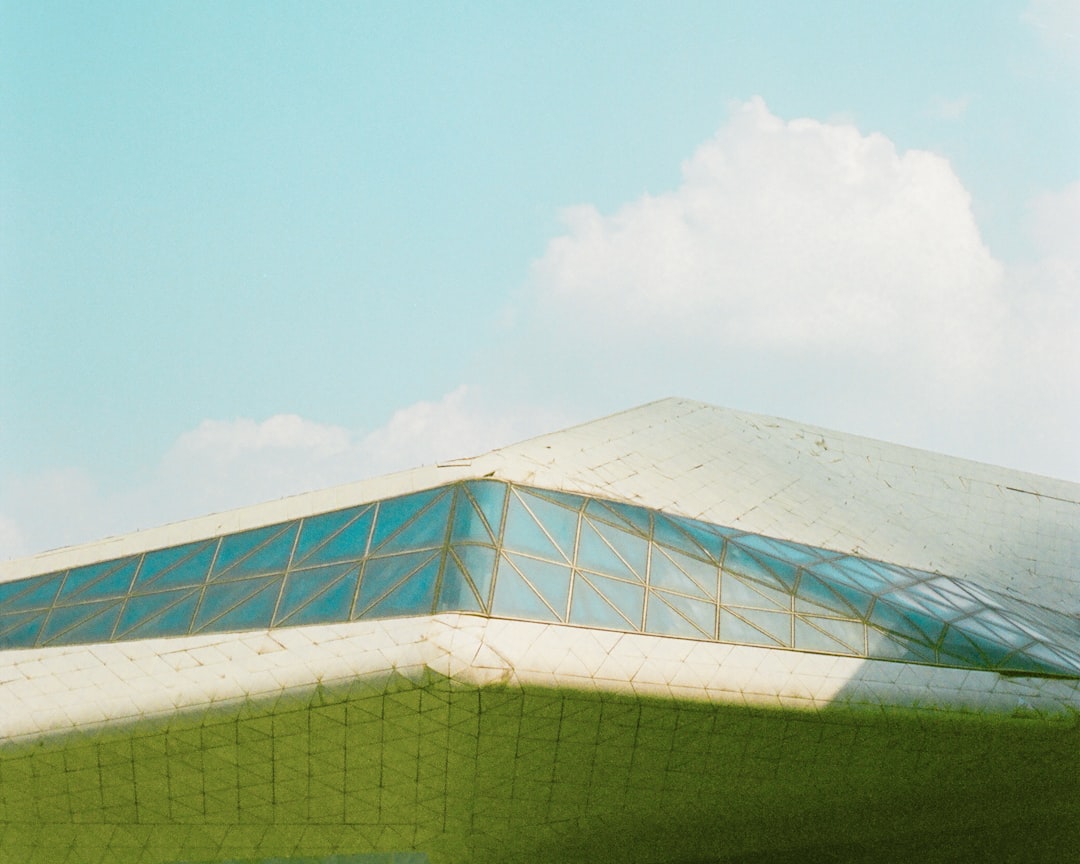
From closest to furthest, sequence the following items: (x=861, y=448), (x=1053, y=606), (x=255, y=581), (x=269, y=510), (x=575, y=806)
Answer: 1. (x=575, y=806)
2. (x=255, y=581)
3. (x=269, y=510)
4. (x=1053, y=606)
5. (x=861, y=448)

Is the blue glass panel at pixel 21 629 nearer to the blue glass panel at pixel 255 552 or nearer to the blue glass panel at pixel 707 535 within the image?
the blue glass panel at pixel 255 552

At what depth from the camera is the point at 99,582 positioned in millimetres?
24438

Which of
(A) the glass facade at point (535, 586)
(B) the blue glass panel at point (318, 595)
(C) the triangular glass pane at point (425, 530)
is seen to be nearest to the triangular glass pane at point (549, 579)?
(A) the glass facade at point (535, 586)

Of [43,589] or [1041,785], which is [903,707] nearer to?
[1041,785]

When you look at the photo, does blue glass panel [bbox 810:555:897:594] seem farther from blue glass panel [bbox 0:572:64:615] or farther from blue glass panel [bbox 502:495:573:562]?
blue glass panel [bbox 0:572:64:615]

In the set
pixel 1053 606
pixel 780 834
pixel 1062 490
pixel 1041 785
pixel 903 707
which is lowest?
pixel 780 834

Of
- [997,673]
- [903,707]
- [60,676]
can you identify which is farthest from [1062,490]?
[60,676]

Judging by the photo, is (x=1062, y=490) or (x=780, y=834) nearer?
(x=780, y=834)

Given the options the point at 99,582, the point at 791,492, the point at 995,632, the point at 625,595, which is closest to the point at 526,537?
the point at 625,595

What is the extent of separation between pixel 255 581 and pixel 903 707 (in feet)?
44.6

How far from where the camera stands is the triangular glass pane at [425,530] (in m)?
20.5

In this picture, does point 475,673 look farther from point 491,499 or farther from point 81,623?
point 81,623

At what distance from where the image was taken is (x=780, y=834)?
67.7 feet

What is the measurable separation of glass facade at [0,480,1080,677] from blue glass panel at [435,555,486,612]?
0.03 metres
